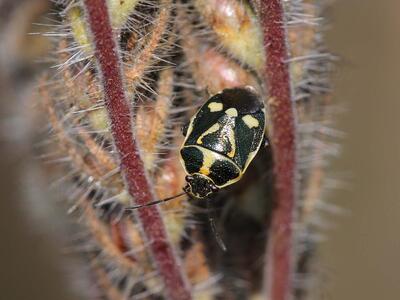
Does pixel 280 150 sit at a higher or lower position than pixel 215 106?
lower

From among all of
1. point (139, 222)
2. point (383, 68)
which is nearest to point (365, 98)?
point (383, 68)

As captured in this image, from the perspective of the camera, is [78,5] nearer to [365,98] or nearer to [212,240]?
[212,240]

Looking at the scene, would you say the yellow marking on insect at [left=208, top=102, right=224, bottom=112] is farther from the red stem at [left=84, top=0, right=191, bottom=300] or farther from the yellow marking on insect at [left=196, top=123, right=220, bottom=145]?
the red stem at [left=84, top=0, right=191, bottom=300]

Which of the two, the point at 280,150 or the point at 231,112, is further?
the point at 280,150

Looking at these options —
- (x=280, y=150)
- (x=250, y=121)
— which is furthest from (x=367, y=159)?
(x=250, y=121)

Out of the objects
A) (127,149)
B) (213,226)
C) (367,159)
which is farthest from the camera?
(367,159)

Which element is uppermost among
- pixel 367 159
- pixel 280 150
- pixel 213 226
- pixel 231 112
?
pixel 231 112

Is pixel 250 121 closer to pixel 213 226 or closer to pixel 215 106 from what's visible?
pixel 215 106
